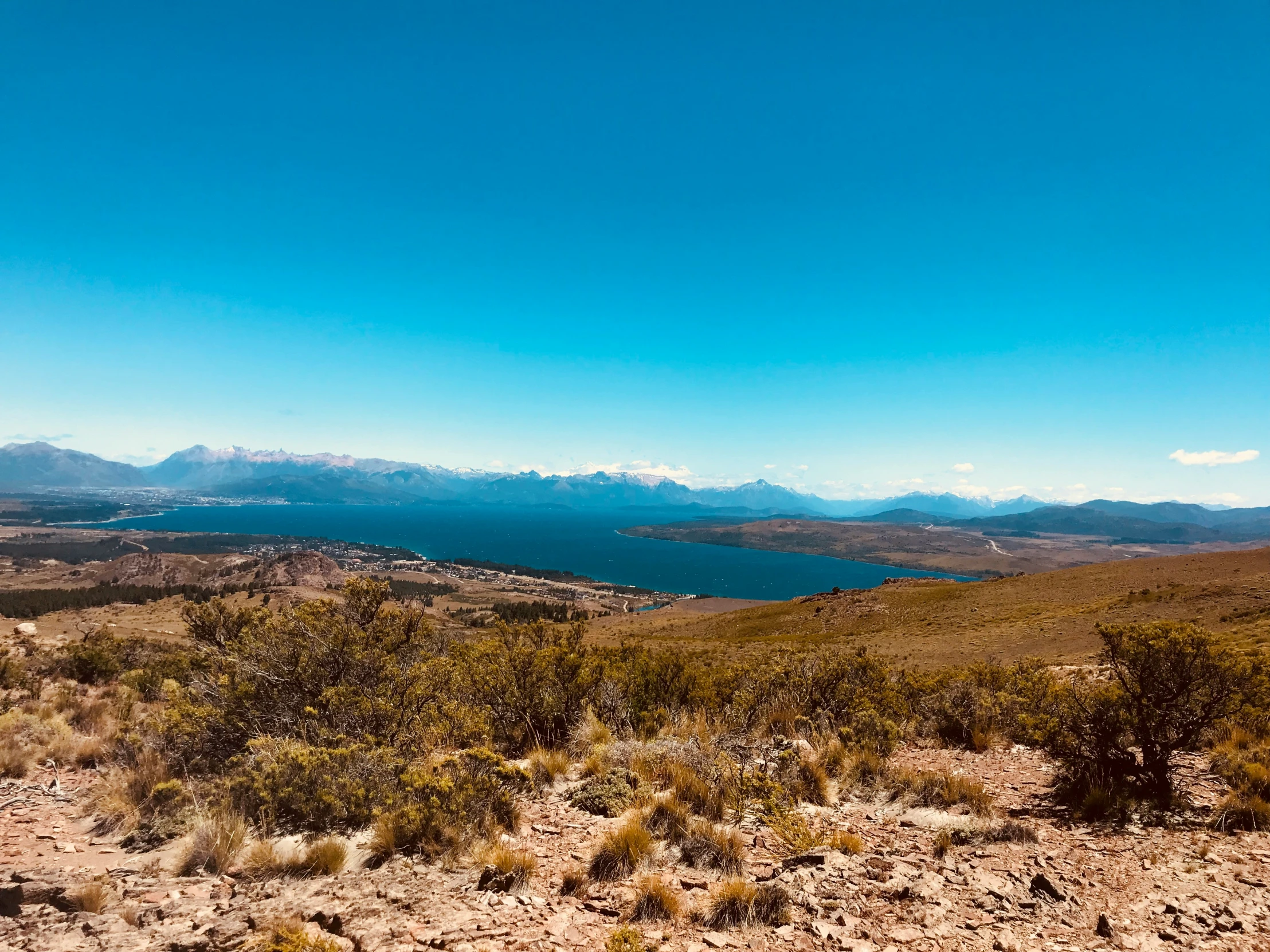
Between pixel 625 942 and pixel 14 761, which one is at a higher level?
pixel 625 942

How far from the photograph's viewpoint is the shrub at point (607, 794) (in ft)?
21.9

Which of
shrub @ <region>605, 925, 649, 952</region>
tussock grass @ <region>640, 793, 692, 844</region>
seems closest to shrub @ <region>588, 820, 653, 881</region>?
tussock grass @ <region>640, 793, 692, 844</region>

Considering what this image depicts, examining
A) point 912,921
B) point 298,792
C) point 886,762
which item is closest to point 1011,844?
point 912,921

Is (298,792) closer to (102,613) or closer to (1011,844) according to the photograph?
(1011,844)

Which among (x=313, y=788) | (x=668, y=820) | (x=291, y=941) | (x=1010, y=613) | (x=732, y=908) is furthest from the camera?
(x=1010, y=613)

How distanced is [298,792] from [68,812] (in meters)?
3.54

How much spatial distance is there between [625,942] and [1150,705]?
792 cm

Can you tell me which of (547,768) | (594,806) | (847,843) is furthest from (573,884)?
(847,843)

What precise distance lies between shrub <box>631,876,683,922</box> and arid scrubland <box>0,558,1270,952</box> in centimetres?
2

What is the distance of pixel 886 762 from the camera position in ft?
27.3

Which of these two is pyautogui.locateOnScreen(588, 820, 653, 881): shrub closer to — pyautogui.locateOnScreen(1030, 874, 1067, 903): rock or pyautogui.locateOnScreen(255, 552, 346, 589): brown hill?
pyautogui.locateOnScreen(1030, 874, 1067, 903): rock

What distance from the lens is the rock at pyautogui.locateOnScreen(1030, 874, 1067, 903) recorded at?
4.80m

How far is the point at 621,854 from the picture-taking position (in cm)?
550

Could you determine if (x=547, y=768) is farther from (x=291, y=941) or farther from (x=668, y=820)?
(x=291, y=941)
